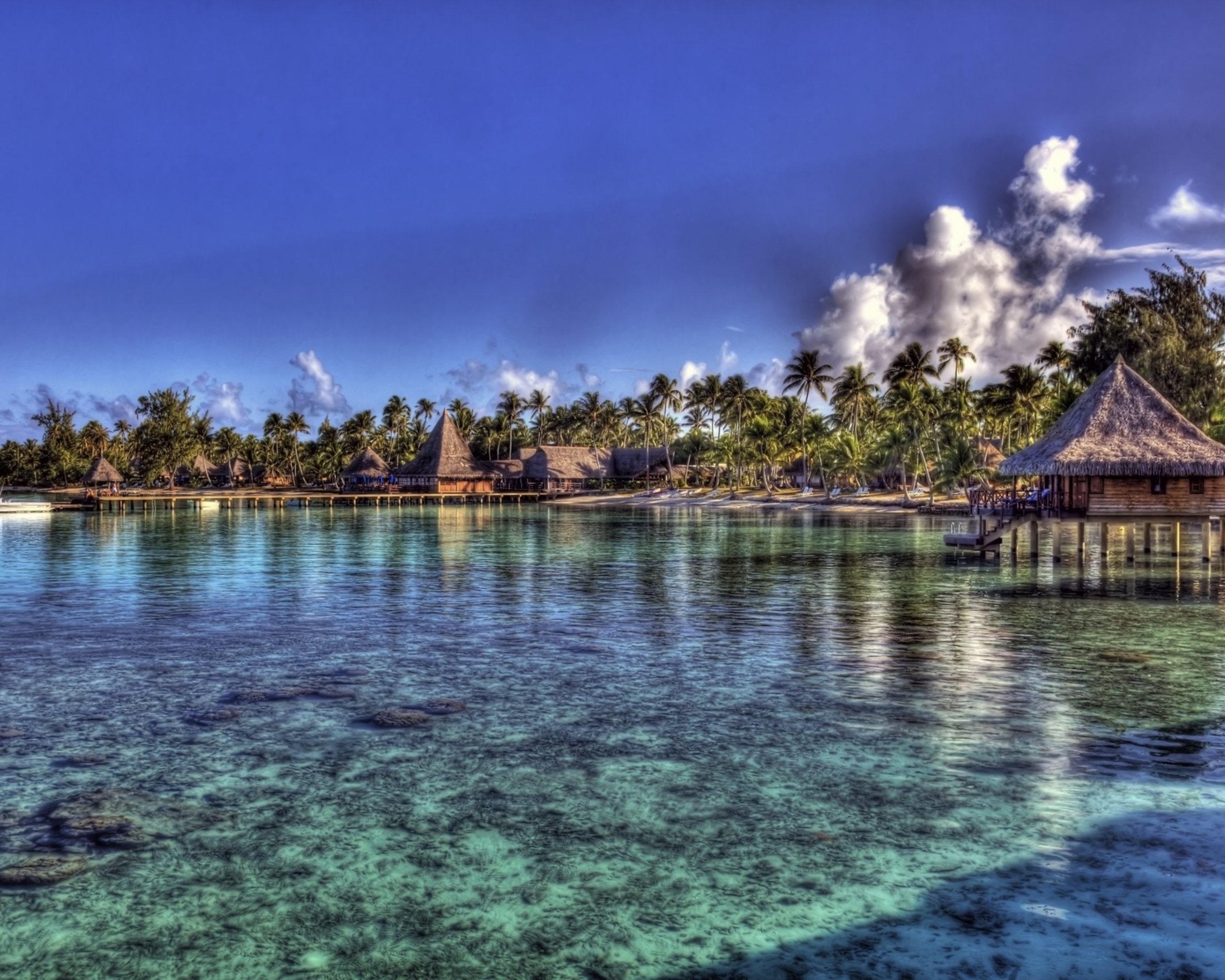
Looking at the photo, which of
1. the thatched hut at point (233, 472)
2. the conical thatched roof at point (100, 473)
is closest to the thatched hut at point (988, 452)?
the conical thatched roof at point (100, 473)

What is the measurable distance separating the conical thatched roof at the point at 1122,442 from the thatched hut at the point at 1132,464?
0.02 meters

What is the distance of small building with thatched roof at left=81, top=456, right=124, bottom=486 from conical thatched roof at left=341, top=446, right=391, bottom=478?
74.6 ft

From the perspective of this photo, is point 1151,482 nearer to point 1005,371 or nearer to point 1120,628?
point 1120,628

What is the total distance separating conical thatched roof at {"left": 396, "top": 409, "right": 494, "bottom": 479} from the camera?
83938 millimetres

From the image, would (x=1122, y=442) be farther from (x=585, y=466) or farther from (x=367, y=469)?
(x=367, y=469)

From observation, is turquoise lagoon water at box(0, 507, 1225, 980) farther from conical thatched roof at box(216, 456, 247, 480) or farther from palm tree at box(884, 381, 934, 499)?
conical thatched roof at box(216, 456, 247, 480)

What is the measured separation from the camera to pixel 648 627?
16.6 m

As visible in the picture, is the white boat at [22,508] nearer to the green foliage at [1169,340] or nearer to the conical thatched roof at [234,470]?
the conical thatched roof at [234,470]

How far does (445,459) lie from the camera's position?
84.1 m

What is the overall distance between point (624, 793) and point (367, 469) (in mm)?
88797

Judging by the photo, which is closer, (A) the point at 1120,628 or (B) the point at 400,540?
(A) the point at 1120,628

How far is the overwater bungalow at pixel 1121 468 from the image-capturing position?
2480 cm

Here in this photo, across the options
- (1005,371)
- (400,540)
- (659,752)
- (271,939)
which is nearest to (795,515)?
(1005,371)

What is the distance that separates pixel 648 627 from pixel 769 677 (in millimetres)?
4382
